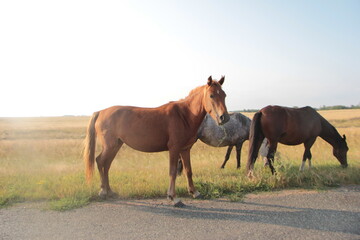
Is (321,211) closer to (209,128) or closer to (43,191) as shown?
(209,128)

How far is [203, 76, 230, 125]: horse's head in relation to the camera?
4801mm

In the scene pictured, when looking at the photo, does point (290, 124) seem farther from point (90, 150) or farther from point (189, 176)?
point (90, 150)

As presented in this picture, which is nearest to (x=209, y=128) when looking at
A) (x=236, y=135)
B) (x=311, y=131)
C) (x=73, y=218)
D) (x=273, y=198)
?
(x=236, y=135)

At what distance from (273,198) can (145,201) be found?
2.52 metres

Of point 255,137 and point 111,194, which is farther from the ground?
point 255,137

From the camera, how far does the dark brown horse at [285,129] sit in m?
7.46

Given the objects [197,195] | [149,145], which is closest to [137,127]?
[149,145]

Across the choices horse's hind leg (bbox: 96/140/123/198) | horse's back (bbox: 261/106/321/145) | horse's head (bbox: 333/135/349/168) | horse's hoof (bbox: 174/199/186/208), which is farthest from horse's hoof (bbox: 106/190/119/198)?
horse's head (bbox: 333/135/349/168)

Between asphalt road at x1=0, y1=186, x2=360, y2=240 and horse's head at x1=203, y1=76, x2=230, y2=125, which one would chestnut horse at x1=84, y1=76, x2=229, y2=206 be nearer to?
horse's head at x1=203, y1=76, x2=230, y2=125

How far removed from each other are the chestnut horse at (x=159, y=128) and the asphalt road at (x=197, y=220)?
0.73 m

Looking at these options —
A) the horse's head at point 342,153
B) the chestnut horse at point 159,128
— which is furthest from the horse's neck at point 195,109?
the horse's head at point 342,153

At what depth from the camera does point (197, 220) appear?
4156 millimetres

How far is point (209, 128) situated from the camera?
8.79 metres

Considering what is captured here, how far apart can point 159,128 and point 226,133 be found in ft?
13.2
